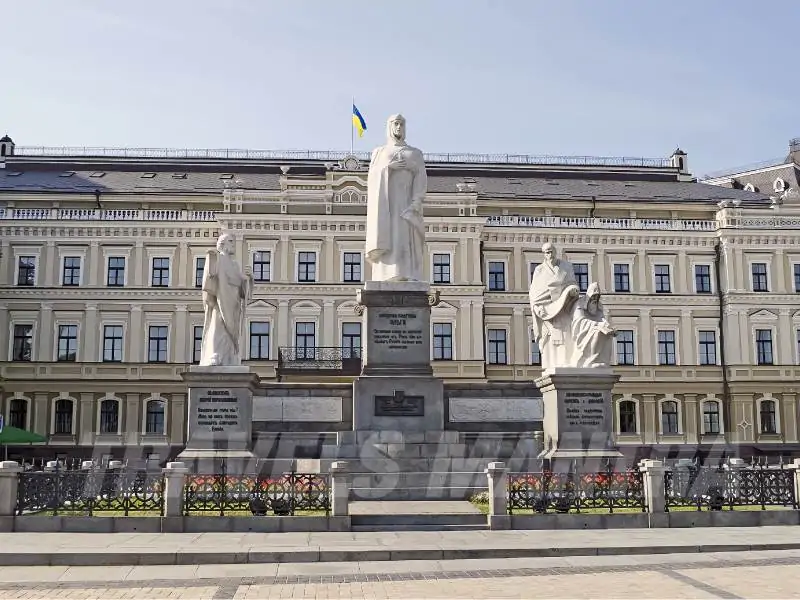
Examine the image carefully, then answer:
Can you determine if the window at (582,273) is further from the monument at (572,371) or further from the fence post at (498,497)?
the fence post at (498,497)

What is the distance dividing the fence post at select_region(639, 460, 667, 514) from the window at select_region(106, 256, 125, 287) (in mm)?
42292

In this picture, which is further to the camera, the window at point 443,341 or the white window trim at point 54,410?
the window at point 443,341

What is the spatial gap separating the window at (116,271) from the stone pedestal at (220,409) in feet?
117

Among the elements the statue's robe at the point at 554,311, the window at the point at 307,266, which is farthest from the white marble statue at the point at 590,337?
the window at the point at 307,266

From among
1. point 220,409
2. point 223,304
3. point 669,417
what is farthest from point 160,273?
point 220,409

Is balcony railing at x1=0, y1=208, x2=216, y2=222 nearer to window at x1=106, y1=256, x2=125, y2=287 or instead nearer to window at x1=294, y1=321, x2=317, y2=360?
window at x1=106, y1=256, x2=125, y2=287

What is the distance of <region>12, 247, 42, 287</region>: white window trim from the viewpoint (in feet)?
175

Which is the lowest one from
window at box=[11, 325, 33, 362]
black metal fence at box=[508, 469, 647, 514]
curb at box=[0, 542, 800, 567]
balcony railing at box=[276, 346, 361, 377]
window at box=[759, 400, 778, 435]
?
curb at box=[0, 542, 800, 567]

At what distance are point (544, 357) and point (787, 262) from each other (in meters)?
39.2

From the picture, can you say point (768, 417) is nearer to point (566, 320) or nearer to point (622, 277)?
point (622, 277)

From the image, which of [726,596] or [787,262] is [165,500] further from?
[787,262]

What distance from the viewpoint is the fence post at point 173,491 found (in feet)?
49.2

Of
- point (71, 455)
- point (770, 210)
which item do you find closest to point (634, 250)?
point (770, 210)

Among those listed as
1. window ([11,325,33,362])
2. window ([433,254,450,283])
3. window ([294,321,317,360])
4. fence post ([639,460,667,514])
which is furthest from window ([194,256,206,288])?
fence post ([639,460,667,514])
